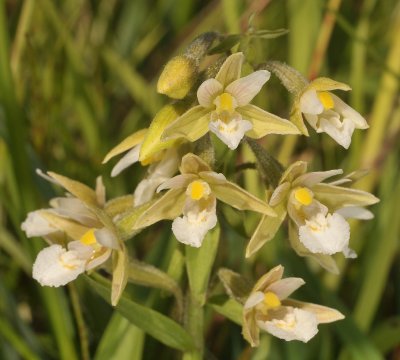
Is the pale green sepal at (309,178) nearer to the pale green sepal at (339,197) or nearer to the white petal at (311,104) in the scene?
the pale green sepal at (339,197)

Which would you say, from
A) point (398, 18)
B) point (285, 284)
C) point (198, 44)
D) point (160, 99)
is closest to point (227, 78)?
point (198, 44)

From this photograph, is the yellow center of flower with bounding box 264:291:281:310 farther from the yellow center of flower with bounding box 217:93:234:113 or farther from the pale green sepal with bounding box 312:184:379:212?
the yellow center of flower with bounding box 217:93:234:113

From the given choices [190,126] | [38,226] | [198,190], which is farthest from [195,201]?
[38,226]

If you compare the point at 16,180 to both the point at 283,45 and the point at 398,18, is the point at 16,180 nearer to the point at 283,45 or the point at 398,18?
the point at 283,45

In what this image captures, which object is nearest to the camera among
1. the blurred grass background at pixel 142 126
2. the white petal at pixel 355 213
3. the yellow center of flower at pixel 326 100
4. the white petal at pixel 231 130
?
the white petal at pixel 231 130

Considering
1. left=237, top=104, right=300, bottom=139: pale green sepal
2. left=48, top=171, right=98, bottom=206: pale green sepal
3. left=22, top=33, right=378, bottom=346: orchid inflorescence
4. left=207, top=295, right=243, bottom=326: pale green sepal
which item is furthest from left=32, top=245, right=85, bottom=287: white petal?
left=237, top=104, right=300, bottom=139: pale green sepal

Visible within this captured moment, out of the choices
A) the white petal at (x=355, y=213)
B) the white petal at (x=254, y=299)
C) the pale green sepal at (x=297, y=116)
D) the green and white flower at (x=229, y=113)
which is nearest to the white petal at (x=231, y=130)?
the green and white flower at (x=229, y=113)

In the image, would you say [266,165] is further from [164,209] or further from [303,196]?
[164,209]
